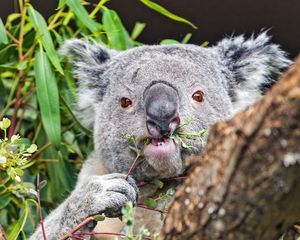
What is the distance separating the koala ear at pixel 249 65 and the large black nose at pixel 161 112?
58 cm

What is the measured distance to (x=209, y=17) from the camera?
5078 millimetres

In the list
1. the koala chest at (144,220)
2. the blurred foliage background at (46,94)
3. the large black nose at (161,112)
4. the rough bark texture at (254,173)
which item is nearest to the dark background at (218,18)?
the blurred foliage background at (46,94)

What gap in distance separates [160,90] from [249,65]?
69 cm

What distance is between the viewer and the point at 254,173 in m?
1.21

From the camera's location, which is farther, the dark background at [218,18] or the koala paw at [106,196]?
the dark background at [218,18]

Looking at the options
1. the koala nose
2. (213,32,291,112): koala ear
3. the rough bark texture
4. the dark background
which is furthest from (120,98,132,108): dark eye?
the dark background

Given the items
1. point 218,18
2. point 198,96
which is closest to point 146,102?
point 198,96

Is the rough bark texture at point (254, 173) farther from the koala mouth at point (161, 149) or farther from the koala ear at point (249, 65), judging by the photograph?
the koala ear at point (249, 65)

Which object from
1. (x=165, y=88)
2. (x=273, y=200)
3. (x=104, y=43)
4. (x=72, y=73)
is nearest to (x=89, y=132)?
(x=72, y=73)

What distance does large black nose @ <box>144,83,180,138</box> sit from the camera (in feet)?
7.37

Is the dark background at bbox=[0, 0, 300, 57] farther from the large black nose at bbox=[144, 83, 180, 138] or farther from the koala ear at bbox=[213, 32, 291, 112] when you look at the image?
the large black nose at bbox=[144, 83, 180, 138]

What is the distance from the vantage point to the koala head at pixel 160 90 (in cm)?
235

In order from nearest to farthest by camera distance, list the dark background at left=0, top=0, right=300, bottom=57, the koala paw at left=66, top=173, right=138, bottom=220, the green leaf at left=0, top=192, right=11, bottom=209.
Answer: the koala paw at left=66, top=173, right=138, bottom=220, the green leaf at left=0, top=192, right=11, bottom=209, the dark background at left=0, top=0, right=300, bottom=57

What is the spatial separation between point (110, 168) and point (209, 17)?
8.43 ft
